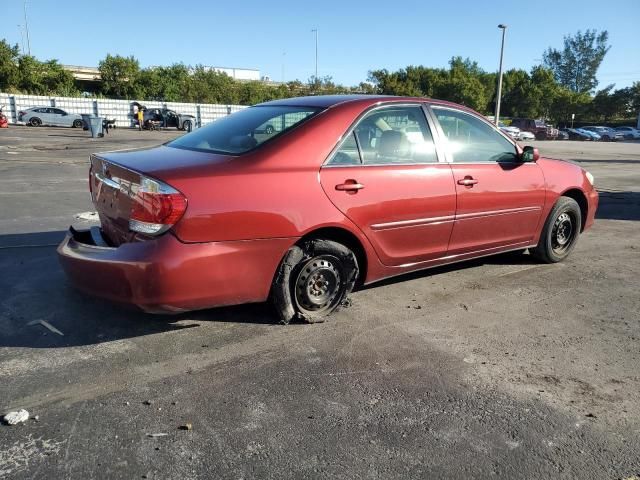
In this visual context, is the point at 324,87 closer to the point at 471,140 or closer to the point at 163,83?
the point at 163,83

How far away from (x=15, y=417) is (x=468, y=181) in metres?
3.61

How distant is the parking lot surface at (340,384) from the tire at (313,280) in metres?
0.13

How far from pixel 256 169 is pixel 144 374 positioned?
1.43m

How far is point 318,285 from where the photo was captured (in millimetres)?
3967

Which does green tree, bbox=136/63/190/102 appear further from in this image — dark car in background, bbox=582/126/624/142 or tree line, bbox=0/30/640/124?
dark car in background, bbox=582/126/624/142

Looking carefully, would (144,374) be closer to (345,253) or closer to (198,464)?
(198,464)

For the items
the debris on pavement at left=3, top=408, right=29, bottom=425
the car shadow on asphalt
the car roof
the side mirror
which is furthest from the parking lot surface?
the car shadow on asphalt

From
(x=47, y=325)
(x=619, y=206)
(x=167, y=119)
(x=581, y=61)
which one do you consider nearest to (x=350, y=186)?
(x=47, y=325)

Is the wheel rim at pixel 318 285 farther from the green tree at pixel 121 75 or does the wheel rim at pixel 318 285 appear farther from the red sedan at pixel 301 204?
the green tree at pixel 121 75

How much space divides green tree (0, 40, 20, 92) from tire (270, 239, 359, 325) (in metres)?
54.7

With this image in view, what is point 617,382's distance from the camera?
3.26 meters

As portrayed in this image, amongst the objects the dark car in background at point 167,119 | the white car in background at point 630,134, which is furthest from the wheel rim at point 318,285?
the white car in background at point 630,134

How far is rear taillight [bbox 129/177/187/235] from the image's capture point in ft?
10.7

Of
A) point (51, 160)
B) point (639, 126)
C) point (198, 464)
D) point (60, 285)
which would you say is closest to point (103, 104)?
point (51, 160)
